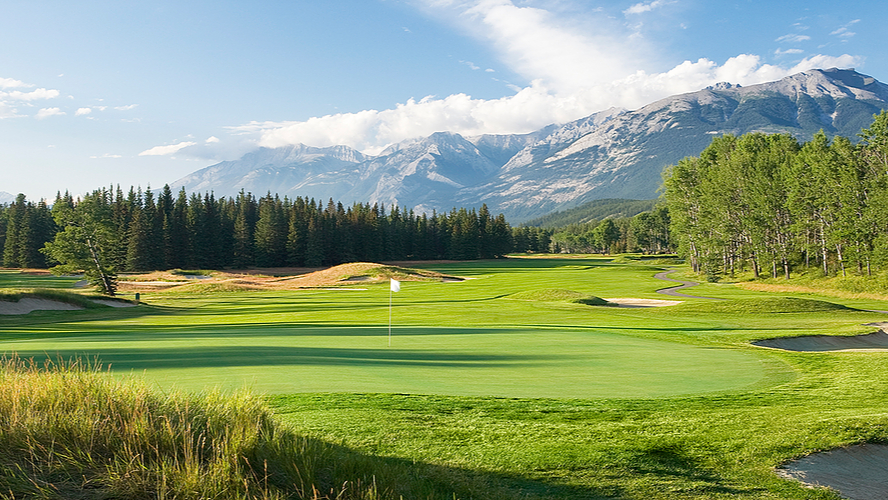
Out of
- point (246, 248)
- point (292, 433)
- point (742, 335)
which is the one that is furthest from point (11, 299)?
point (246, 248)

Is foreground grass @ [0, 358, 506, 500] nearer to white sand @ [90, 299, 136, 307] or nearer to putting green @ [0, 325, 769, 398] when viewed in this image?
putting green @ [0, 325, 769, 398]

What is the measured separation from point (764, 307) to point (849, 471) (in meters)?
30.0

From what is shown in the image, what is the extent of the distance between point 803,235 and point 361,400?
204 ft

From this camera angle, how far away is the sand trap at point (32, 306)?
3136cm

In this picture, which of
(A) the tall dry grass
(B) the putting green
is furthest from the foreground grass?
(B) the putting green

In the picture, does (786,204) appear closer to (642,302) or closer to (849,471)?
(642,302)

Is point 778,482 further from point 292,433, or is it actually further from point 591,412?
point 292,433

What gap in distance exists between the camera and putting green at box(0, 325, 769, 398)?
395 inches

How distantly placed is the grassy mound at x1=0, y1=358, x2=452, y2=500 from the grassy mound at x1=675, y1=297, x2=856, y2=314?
31.6 meters

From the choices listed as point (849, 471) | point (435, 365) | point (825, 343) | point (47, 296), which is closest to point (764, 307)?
point (825, 343)

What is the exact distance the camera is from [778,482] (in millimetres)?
6023

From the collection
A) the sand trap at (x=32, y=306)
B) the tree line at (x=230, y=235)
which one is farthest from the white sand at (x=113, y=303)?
the tree line at (x=230, y=235)

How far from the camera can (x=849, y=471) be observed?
21.7 ft

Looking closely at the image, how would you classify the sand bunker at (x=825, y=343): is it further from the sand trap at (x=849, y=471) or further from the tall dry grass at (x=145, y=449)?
the tall dry grass at (x=145, y=449)
